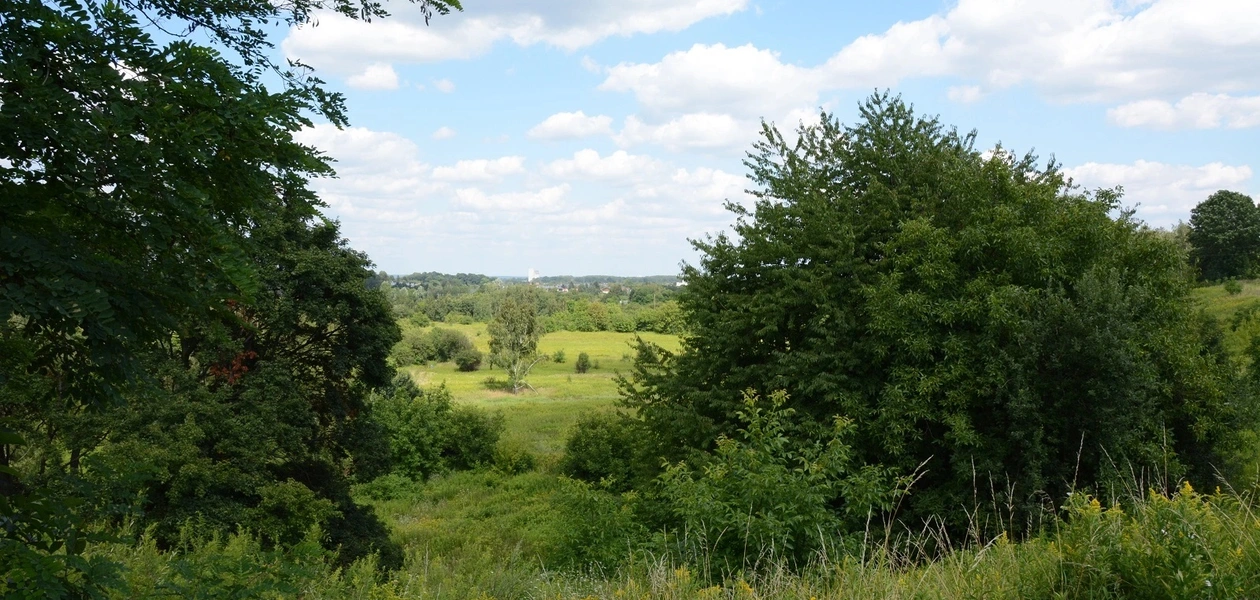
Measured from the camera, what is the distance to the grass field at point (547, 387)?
41375 millimetres

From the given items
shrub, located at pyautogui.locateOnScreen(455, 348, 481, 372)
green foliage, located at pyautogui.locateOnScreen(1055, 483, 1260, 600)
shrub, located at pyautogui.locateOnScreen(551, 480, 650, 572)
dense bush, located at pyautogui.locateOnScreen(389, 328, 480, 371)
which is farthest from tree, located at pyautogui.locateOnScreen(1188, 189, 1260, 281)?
dense bush, located at pyautogui.locateOnScreen(389, 328, 480, 371)

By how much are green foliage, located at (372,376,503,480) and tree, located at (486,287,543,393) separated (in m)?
27.3

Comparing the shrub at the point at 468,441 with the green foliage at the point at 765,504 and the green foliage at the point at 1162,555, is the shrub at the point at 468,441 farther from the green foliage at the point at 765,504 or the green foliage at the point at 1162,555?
the green foliage at the point at 1162,555

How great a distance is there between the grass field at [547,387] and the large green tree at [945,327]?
531 inches

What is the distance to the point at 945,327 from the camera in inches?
595

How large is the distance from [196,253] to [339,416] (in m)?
15.1

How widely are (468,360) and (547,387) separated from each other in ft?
36.1

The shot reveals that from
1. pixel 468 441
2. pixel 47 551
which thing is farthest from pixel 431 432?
pixel 47 551

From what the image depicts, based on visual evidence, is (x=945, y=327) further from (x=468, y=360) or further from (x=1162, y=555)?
(x=468, y=360)

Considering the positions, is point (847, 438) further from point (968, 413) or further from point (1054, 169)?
point (1054, 169)

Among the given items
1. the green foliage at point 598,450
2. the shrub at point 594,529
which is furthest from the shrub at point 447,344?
the shrub at point 594,529

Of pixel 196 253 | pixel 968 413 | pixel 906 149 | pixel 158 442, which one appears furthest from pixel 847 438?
pixel 196 253

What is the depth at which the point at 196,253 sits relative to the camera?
343 cm

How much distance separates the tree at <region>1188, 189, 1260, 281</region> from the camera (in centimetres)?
4766
